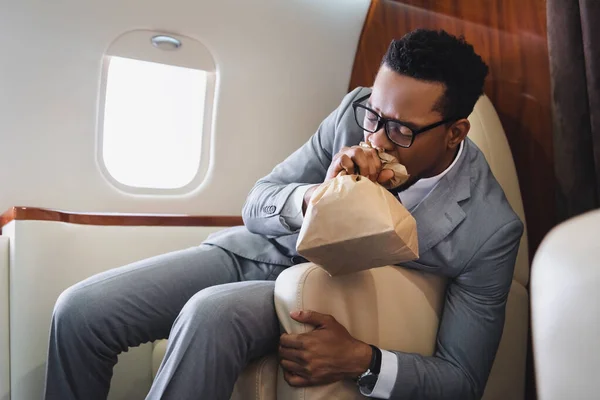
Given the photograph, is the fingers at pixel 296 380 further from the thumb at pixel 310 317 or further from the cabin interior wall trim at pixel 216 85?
the cabin interior wall trim at pixel 216 85

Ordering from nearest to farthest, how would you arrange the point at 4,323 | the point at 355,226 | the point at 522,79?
the point at 355,226
the point at 4,323
the point at 522,79

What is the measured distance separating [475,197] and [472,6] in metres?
0.76

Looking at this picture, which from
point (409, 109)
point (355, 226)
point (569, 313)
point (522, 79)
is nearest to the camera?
point (569, 313)

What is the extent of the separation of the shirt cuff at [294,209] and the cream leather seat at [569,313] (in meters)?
0.57

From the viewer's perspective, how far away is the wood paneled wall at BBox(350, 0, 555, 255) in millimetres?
1406

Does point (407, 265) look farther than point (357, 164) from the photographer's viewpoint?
Yes

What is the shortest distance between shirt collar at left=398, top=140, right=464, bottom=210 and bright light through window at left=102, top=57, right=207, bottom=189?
109cm

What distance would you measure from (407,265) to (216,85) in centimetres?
125

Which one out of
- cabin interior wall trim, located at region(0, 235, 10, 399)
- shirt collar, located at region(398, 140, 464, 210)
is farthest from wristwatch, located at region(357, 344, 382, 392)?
cabin interior wall trim, located at region(0, 235, 10, 399)

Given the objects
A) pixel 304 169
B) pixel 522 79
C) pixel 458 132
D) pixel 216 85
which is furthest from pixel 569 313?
pixel 216 85

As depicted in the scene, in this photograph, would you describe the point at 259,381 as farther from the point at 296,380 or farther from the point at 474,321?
the point at 474,321

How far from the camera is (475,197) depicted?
1.13 metres

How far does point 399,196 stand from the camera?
1.20 meters

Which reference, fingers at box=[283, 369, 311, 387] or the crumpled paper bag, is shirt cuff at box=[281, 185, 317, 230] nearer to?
the crumpled paper bag
